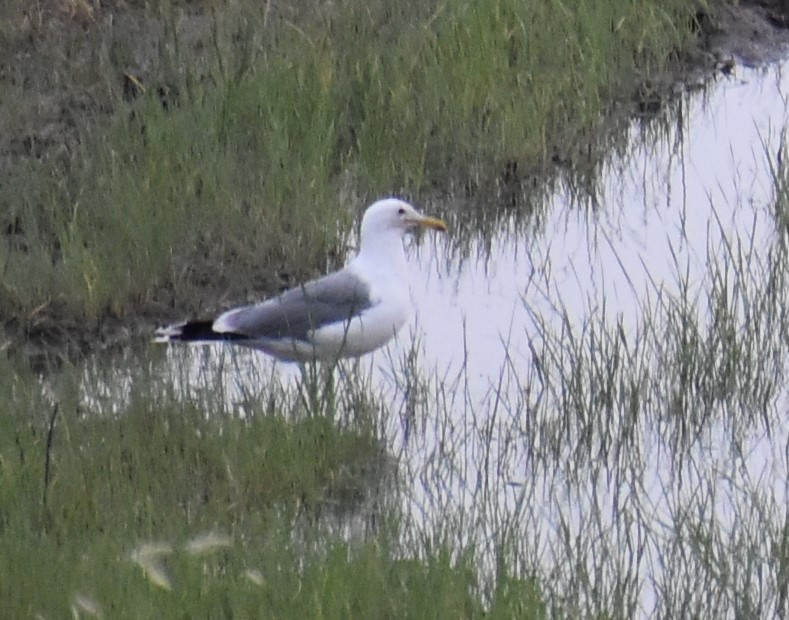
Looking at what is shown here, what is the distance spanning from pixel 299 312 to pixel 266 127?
1.74 m

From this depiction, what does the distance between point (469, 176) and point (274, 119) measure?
105cm

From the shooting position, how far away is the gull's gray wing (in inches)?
235

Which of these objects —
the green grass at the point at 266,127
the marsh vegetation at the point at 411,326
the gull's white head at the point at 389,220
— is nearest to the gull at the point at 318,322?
the marsh vegetation at the point at 411,326

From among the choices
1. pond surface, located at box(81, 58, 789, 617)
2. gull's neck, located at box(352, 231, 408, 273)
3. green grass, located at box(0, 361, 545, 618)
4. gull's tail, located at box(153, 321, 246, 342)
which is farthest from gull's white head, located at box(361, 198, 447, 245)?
green grass, located at box(0, 361, 545, 618)

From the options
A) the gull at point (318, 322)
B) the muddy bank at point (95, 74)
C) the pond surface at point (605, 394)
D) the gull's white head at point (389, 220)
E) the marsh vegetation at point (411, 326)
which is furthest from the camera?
the muddy bank at point (95, 74)

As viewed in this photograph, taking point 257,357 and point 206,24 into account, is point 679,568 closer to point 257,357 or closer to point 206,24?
point 257,357

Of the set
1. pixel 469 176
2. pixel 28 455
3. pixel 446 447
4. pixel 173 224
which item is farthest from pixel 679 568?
pixel 469 176

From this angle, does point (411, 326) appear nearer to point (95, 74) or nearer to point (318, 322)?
point (318, 322)

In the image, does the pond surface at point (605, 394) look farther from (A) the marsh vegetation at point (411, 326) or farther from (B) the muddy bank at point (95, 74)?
(B) the muddy bank at point (95, 74)

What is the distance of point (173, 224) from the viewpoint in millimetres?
6992

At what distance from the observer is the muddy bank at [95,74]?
21.6 ft

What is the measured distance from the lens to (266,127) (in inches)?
296

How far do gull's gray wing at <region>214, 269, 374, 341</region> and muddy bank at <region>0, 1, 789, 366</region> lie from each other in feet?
2.39

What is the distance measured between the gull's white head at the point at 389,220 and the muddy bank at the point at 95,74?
0.76 metres
